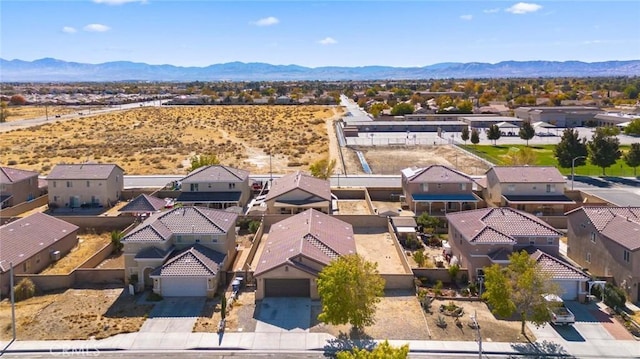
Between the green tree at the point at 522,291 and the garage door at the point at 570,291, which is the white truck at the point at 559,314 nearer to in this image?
the green tree at the point at 522,291

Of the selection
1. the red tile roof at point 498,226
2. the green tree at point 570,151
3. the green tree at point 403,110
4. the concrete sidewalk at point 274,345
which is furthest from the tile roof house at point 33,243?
the green tree at point 403,110

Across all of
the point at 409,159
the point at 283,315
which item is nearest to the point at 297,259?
the point at 283,315

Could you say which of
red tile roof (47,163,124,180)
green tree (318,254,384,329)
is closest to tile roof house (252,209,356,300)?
green tree (318,254,384,329)

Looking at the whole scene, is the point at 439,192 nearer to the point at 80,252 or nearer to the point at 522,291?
the point at 522,291

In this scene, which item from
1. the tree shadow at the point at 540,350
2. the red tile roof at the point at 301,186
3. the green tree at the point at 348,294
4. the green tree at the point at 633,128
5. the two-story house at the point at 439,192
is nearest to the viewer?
the tree shadow at the point at 540,350

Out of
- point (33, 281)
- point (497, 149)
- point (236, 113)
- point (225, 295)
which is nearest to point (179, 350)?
point (225, 295)
